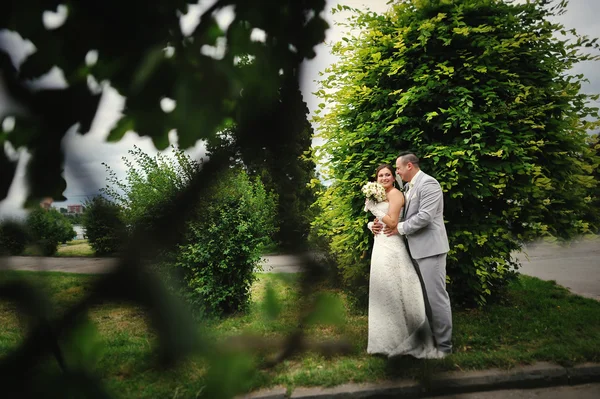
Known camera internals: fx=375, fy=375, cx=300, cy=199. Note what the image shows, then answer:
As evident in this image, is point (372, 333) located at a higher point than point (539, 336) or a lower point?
higher

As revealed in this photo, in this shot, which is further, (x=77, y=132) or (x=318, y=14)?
(x=318, y=14)

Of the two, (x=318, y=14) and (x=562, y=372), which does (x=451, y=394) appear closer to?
(x=562, y=372)

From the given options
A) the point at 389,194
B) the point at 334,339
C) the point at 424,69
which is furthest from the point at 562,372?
the point at 334,339

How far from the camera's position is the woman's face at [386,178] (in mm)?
4133

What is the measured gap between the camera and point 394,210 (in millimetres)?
3965

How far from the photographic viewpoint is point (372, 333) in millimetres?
3758

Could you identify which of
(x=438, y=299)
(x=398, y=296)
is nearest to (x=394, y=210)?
(x=398, y=296)

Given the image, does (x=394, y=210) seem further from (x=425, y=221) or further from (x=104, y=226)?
(x=104, y=226)

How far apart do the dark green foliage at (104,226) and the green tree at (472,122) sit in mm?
4142

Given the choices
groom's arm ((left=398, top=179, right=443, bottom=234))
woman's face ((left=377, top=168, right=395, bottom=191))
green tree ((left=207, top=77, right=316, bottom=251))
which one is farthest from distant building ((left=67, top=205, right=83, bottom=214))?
woman's face ((left=377, top=168, right=395, bottom=191))

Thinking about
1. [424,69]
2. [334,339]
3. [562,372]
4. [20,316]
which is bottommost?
[562,372]

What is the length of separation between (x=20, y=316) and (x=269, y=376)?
0.29 meters

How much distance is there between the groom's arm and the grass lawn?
1102mm

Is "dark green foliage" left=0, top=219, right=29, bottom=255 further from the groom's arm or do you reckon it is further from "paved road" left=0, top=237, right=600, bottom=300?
the groom's arm
